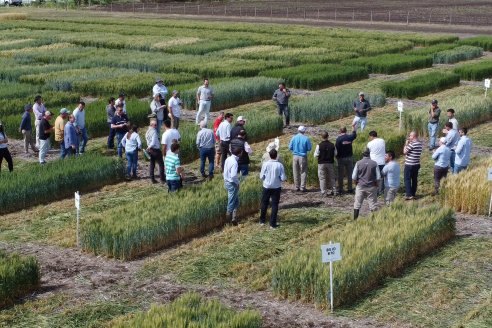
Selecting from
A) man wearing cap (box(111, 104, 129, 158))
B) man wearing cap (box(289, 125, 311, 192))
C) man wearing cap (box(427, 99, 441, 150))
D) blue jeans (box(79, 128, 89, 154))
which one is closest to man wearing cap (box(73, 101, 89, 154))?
blue jeans (box(79, 128, 89, 154))

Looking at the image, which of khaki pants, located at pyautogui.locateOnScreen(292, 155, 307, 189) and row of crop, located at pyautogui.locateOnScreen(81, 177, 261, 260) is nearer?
row of crop, located at pyautogui.locateOnScreen(81, 177, 261, 260)

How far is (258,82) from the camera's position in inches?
1261

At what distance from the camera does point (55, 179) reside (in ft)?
59.7

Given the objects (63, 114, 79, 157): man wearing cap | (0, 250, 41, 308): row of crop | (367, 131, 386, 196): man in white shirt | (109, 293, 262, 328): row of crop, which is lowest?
(0, 250, 41, 308): row of crop

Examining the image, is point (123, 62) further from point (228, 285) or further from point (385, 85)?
point (228, 285)

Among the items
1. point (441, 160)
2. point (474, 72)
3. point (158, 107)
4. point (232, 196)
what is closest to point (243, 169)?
point (232, 196)

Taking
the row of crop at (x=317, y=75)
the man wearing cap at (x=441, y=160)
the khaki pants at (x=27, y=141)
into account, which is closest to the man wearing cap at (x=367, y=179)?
the man wearing cap at (x=441, y=160)

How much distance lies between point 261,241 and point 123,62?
2842 cm

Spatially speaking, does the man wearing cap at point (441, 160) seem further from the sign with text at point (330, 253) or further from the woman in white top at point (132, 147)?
the woman in white top at point (132, 147)

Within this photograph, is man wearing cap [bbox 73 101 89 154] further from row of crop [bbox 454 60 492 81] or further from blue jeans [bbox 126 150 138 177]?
row of crop [bbox 454 60 492 81]

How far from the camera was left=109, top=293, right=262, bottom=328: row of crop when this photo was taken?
994cm

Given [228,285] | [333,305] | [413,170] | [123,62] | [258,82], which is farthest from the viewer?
[123,62]

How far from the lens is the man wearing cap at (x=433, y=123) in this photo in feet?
72.6

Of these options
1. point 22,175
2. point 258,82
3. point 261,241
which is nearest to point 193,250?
point 261,241
